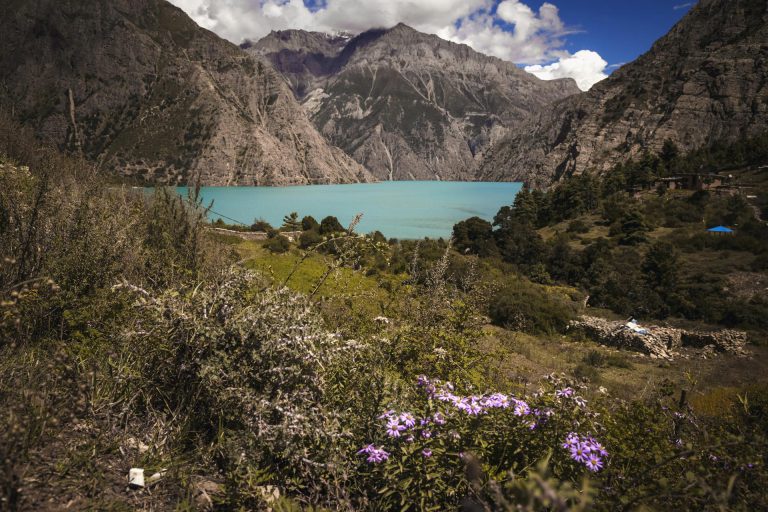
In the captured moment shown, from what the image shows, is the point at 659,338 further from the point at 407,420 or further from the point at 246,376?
the point at 246,376

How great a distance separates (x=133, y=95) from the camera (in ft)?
525

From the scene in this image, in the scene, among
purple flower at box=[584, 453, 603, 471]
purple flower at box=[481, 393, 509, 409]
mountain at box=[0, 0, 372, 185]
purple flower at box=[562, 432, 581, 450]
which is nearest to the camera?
purple flower at box=[584, 453, 603, 471]

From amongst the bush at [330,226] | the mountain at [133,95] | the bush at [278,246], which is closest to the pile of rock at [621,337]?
the bush at [278,246]

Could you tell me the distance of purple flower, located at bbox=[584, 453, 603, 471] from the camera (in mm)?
2213

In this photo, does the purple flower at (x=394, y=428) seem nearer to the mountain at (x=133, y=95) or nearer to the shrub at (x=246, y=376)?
the shrub at (x=246, y=376)

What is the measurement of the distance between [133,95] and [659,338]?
19115 cm

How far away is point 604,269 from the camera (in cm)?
3194

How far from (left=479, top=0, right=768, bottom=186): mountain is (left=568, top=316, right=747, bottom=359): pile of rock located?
9351cm

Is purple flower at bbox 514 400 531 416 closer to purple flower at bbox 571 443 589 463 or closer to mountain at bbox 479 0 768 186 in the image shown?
purple flower at bbox 571 443 589 463

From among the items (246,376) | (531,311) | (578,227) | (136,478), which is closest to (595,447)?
(246,376)

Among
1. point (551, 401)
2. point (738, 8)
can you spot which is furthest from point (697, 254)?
point (738, 8)

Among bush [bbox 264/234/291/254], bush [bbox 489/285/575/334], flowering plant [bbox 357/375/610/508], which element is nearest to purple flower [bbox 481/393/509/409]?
flowering plant [bbox 357/375/610/508]

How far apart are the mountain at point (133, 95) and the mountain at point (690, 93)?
113366 millimetres

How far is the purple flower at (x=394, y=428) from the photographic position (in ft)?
7.54
